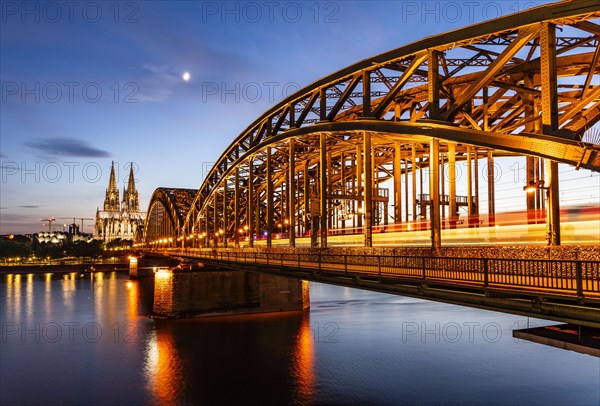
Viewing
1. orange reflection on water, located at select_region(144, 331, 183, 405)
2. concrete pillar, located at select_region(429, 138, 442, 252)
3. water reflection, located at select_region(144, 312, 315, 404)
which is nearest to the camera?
concrete pillar, located at select_region(429, 138, 442, 252)

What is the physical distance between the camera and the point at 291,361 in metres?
39.2

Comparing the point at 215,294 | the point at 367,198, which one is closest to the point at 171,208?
the point at 215,294

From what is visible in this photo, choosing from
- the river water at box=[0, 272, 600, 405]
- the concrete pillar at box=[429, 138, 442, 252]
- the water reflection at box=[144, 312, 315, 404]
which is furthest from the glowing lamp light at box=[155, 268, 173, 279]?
the concrete pillar at box=[429, 138, 442, 252]

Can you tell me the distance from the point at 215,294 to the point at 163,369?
2023 centimetres

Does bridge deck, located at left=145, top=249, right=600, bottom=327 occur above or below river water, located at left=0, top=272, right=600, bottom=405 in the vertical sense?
above

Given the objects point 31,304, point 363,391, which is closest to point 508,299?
point 363,391

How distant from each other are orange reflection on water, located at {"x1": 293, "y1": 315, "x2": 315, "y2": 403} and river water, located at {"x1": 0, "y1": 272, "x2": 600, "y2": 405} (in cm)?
8

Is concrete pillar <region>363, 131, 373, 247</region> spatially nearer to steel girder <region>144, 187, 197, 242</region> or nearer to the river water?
the river water

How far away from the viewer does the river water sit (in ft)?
102

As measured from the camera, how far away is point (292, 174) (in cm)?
4316

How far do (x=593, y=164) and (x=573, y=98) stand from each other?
553 inches

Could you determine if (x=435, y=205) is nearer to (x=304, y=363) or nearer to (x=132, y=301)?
(x=304, y=363)

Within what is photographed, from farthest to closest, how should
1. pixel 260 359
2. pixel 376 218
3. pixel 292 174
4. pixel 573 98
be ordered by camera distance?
pixel 376 218
pixel 292 174
pixel 260 359
pixel 573 98

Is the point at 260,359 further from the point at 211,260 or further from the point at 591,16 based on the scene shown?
the point at 591,16
